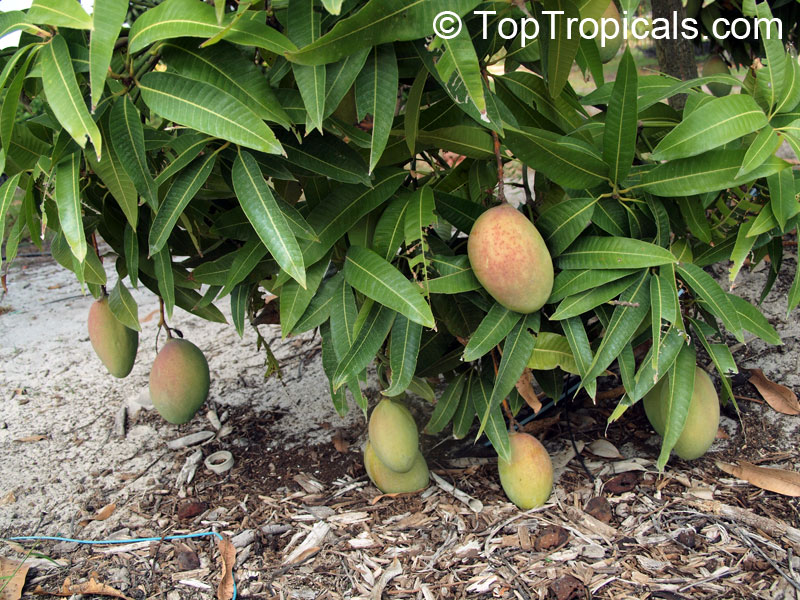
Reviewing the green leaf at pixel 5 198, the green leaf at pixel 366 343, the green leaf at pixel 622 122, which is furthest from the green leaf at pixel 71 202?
the green leaf at pixel 622 122

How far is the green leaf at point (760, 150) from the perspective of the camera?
1.12 meters

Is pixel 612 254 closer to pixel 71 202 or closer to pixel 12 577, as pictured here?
pixel 71 202

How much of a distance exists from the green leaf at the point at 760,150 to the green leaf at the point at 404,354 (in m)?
0.64

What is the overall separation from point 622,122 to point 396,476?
98 cm

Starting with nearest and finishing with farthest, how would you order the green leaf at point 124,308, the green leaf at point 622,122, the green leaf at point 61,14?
1. the green leaf at point 61,14
2. the green leaf at point 622,122
3. the green leaf at point 124,308

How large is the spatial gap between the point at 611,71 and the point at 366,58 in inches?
278

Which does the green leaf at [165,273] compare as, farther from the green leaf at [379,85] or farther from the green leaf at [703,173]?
the green leaf at [703,173]

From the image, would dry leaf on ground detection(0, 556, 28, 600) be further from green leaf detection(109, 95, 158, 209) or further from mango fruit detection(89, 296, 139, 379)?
green leaf detection(109, 95, 158, 209)

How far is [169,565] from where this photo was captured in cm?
159

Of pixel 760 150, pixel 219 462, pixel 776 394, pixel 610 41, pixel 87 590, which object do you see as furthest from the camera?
pixel 219 462

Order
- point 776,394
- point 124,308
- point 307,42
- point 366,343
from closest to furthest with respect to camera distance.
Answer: point 307,42 → point 366,343 → point 124,308 → point 776,394

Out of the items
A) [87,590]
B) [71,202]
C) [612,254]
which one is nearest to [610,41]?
[612,254]

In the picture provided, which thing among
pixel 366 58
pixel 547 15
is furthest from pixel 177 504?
pixel 547 15

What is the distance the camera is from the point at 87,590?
59.3 inches
